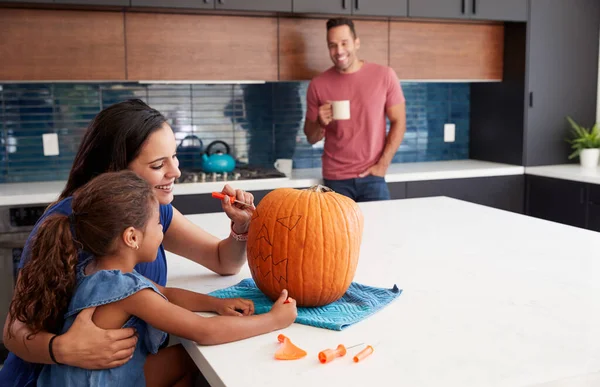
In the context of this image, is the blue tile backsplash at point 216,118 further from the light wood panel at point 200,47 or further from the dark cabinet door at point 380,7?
the dark cabinet door at point 380,7

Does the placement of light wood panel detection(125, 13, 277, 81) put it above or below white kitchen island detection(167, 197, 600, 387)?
above

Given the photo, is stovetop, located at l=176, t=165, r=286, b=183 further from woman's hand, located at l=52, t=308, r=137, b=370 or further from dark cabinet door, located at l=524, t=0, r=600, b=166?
woman's hand, located at l=52, t=308, r=137, b=370

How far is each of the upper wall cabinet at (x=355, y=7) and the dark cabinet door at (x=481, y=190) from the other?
3.36ft

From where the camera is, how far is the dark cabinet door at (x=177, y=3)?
3477mm

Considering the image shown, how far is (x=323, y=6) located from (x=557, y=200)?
73.1 inches

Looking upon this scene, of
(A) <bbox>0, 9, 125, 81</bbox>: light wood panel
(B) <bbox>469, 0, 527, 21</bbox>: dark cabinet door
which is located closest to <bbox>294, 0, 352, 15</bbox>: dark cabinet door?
(B) <bbox>469, 0, 527, 21</bbox>: dark cabinet door

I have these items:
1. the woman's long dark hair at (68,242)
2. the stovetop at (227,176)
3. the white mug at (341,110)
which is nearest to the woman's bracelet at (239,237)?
the woman's long dark hair at (68,242)

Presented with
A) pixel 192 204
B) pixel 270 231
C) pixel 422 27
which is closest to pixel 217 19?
pixel 192 204

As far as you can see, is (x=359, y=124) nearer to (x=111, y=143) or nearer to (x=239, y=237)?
(x=239, y=237)

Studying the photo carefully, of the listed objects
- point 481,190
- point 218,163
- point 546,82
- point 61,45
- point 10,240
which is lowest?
point 10,240

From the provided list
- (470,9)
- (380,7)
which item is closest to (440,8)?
(470,9)

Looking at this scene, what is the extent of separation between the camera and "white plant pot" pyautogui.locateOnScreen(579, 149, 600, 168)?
434cm

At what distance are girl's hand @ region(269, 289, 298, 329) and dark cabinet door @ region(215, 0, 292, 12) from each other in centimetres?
266

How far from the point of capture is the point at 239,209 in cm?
164
